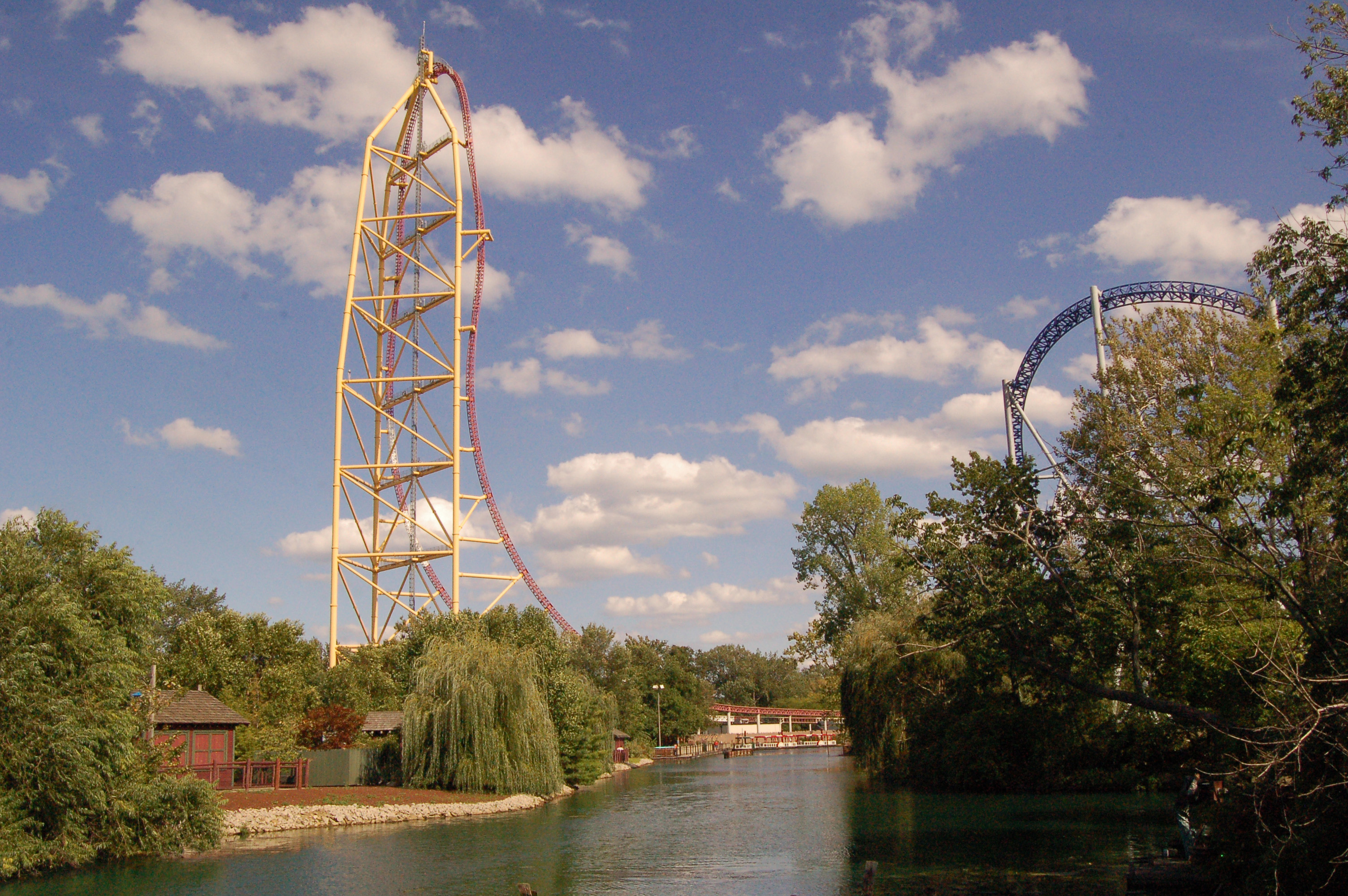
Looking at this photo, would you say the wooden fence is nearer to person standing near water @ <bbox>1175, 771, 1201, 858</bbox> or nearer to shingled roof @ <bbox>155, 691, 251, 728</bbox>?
shingled roof @ <bbox>155, 691, 251, 728</bbox>

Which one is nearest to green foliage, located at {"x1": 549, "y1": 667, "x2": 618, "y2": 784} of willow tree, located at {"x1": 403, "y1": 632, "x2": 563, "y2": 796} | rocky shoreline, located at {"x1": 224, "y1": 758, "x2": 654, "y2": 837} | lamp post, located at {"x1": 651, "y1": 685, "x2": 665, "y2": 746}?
willow tree, located at {"x1": 403, "y1": 632, "x2": 563, "y2": 796}

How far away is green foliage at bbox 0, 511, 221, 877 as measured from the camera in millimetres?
18234

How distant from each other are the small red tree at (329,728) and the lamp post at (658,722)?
4582 centimetres

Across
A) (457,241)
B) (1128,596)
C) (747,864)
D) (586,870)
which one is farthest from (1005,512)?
(457,241)

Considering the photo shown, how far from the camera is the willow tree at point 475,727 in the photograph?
105 feet

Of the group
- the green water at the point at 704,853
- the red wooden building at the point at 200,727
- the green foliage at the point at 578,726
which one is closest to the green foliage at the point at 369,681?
the green foliage at the point at 578,726

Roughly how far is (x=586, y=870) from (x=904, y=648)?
2153 centimetres

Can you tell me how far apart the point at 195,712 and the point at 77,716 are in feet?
36.7

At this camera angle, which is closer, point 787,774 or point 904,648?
point 904,648

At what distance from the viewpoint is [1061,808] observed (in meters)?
29.6

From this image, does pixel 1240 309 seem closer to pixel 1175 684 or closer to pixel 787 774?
pixel 1175 684

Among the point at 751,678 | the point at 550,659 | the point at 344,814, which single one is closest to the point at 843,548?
the point at 550,659

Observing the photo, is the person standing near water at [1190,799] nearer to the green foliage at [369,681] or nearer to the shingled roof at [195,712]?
the shingled roof at [195,712]

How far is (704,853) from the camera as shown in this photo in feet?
73.9
